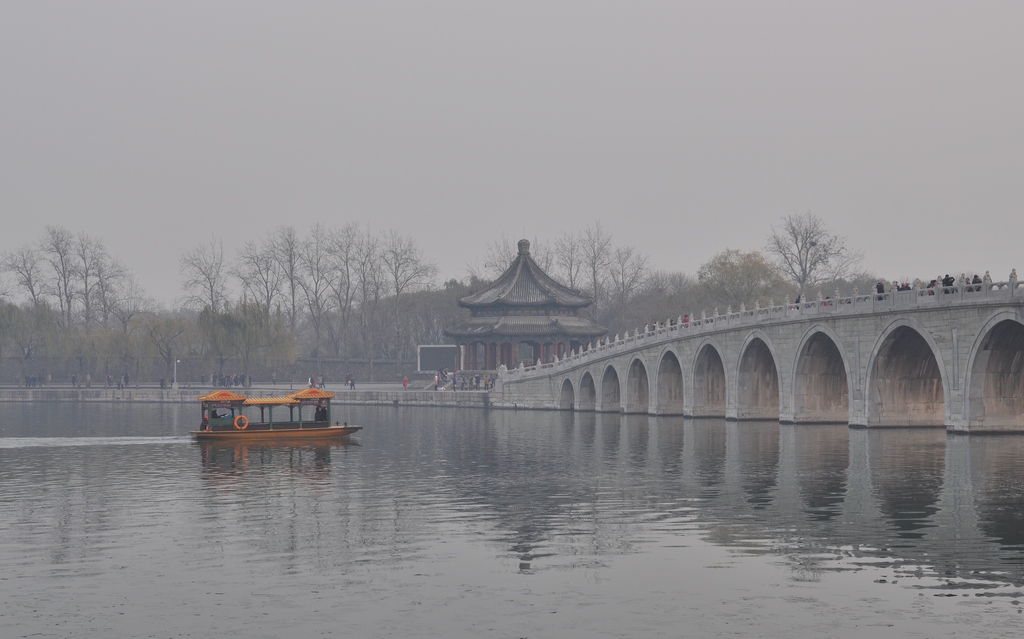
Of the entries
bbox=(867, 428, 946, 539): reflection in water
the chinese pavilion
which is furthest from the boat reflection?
the chinese pavilion

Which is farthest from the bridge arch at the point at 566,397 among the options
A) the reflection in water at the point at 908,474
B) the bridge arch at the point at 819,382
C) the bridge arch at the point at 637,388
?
the reflection in water at the point at 908,474

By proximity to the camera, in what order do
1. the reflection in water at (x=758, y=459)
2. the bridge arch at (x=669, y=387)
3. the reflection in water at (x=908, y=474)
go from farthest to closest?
the bridge arch at (x=669, y=387), the reflection in water at (x=758, y=459), the reflection in water at (x=908, y=474)

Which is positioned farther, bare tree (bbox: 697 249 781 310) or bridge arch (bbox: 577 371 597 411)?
bare tree (bbox: 697 249 781 310)

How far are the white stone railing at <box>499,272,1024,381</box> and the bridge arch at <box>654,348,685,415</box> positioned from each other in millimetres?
1375

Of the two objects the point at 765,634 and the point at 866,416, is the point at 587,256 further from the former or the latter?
the point at 765,634

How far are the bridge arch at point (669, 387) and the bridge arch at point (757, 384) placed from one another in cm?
672

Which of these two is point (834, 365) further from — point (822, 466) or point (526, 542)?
point (526, 542)

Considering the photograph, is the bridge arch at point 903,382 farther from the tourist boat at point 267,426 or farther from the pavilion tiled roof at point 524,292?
the pavilion tiled roof at point 524,292

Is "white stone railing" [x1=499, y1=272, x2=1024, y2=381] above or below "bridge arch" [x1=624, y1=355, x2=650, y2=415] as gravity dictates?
above

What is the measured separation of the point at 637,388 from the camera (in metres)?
65.6

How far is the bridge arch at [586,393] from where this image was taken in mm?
70000

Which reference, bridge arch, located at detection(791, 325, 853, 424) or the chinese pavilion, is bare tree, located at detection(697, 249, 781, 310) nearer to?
the chinese pavilion

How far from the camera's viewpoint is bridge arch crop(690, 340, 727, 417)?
5784 cm

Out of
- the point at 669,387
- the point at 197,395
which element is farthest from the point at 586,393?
the point at 197,395
